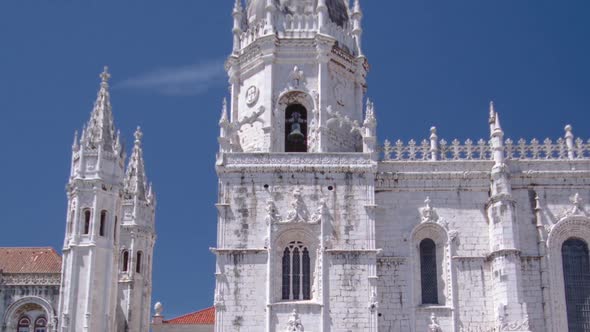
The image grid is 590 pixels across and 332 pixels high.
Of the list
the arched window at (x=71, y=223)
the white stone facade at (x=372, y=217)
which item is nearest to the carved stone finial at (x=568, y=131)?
the white stone facade at (x=372, y=217)

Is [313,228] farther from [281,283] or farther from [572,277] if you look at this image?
[572,277]

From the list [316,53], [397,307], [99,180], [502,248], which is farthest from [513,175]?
[99,180]

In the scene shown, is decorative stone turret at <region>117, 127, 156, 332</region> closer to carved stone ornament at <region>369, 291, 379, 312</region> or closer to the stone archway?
the stone archway

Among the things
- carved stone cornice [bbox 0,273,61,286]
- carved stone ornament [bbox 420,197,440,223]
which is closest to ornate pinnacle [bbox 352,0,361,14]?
carved stone ornament [bbox 420,197,440,223]

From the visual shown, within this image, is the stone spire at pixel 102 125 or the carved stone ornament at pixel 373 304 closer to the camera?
the carved stone ornament at pixel 373 304

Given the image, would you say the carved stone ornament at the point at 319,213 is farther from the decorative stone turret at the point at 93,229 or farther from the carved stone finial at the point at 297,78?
the decorative stone turret at the point at 93,229

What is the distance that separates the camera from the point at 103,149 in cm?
3606

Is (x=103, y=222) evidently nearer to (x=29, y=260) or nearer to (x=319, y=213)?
(x=29, y=260)

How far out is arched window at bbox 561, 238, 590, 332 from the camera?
31.7m

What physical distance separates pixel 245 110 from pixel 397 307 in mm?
10061

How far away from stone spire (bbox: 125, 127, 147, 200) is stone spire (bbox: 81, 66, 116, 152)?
563cm

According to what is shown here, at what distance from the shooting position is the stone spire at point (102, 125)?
36094 mm

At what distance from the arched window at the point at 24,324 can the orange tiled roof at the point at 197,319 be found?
8.07 metres

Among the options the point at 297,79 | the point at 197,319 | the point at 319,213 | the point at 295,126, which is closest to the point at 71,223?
the point at 295,126
